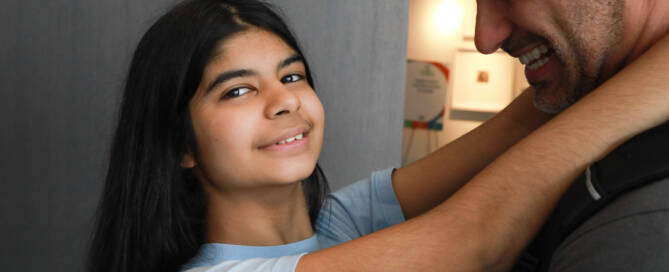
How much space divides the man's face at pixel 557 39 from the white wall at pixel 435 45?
8.34 ft

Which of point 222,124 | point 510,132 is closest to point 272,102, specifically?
point 222,124

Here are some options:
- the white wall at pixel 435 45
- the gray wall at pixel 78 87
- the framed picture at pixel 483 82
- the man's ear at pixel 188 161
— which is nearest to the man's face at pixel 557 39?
the man's ear at pixel 188 161

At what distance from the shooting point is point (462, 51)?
400 centimetres

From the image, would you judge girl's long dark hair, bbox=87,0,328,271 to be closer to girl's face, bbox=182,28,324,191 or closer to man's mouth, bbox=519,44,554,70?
girl's face, bbox=182,28,324,191

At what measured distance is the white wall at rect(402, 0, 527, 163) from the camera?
3.77 m

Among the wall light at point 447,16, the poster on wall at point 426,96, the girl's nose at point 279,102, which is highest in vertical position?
the girl's nose at point 279,102

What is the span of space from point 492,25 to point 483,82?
2929 mm

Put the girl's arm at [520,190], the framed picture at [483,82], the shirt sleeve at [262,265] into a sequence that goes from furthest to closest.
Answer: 1. the framed picture at [483,82]
2. the shirt sleeve at [262,265]
3. the girl's arm at [520,190]

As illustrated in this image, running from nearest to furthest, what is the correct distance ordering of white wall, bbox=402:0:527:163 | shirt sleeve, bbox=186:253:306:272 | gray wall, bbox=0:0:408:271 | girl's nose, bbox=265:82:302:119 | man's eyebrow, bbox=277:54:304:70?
shirt sleeve, bbox=186:253:306:272 < girl's nose, bbox=265:82:302:119 < man's eyebrow, bbox=277:54:304:70 < gray wall, bbox=0:0:408:271 < white wall, bbox=402:0:527:163

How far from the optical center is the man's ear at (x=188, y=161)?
1.33 metres

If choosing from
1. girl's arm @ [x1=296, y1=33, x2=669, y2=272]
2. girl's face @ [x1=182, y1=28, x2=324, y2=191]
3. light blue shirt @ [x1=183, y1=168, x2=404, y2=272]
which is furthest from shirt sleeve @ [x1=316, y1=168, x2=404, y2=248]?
girl's arm @ [x1=296, y1=33, x2=669, y2=272]

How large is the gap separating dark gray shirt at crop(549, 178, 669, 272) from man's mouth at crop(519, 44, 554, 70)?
614mm

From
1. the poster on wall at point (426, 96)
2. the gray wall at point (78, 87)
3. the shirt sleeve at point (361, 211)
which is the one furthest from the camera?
the poster on wall at point (426, 96)

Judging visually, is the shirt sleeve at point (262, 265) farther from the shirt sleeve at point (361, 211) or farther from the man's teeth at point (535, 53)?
the man's teeth at point (535, 53)
